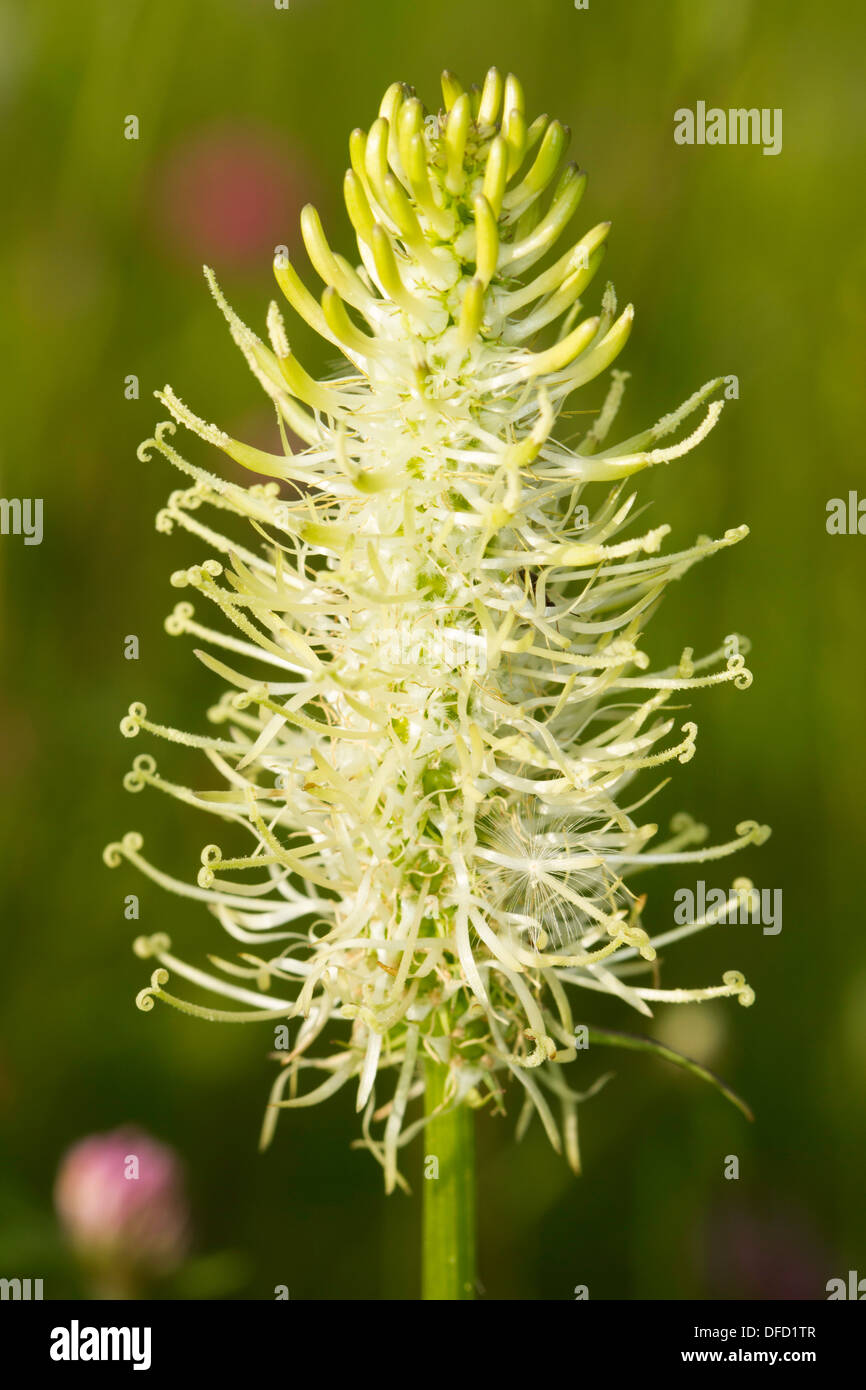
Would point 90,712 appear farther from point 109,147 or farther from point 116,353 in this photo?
point 109,147

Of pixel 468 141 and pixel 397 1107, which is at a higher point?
pixel 468 141

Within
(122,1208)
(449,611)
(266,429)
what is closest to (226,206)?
(266,429)

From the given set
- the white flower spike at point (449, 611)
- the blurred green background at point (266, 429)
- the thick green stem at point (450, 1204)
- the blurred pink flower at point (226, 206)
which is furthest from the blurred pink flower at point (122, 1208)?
the blurred pink flower at point (226, 206)

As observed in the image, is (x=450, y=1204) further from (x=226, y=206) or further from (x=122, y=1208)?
(x=226, y=206)

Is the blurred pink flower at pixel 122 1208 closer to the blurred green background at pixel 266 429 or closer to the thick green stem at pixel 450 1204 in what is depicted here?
the blurred green background at pixel 266 429

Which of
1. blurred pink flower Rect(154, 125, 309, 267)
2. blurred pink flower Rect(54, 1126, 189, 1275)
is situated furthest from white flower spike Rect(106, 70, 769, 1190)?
blurred pink flower Rect(154, 125, 309, 267)
